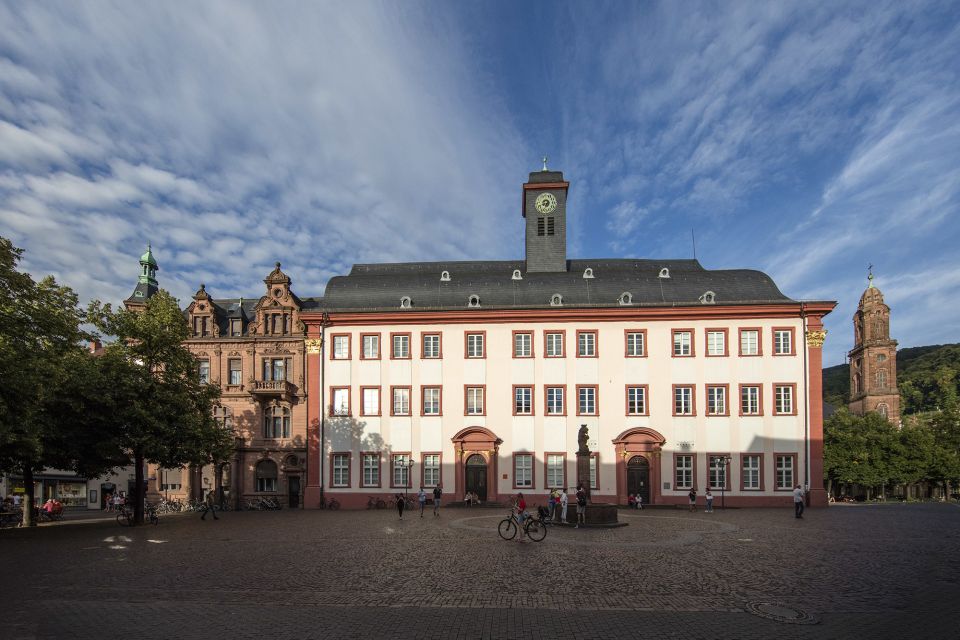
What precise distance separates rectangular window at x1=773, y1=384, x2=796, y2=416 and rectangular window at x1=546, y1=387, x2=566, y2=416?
1318 centimetres

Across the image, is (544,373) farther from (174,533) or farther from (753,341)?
(174,533)

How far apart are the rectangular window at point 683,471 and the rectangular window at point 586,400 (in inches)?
233

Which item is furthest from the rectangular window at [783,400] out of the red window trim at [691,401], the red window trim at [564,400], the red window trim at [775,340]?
the red window trim at [564,400]

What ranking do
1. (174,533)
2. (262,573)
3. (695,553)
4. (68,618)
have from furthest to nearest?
(174,533) < (695,553) < (262,573) < (68,618)

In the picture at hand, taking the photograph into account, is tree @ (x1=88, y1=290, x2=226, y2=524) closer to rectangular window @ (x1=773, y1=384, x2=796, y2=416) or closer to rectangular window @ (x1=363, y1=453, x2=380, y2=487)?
rectangular window @ (x1=363, y1=453, x2=380, y2=487)

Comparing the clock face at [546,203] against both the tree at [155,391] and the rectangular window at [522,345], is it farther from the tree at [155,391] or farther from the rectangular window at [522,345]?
the tree at [155,391]

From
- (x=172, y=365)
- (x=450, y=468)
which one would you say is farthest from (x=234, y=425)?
(x=450, y=468)

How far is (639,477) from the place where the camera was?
39.6 meters

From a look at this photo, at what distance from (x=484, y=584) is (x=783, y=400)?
103 feet

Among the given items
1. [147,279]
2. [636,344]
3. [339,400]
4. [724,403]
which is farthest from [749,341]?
[147,279]

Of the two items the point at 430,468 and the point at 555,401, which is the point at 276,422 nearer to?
the point at 430,468

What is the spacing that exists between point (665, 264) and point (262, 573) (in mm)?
37167

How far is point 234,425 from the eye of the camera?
147 feet

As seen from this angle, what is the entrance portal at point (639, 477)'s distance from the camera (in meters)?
39.4
